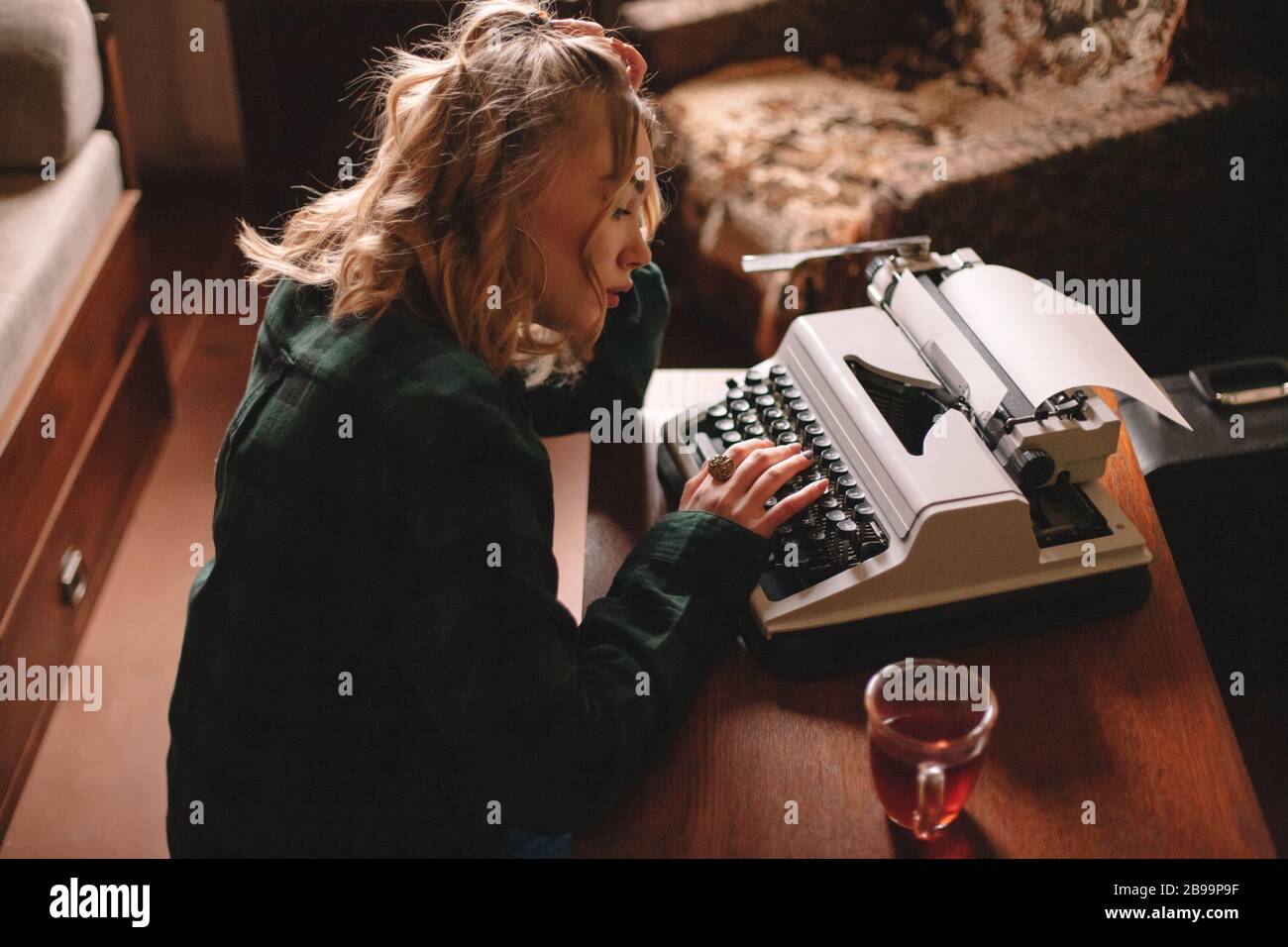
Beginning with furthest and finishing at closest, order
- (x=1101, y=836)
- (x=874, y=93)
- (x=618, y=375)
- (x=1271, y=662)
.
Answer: (x=874, y=93) < (x=1271, y=662) < (x=618, y=375) < (x=1101, y=836)

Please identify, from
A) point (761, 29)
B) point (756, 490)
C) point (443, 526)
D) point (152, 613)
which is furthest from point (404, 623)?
point (761, 29)

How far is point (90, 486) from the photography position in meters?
2.10

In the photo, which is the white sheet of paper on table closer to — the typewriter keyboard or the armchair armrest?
the typewriter keyboard

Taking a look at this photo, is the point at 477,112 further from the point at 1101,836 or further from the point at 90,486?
the point at 90,486

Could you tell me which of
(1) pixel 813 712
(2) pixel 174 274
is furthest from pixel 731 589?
(2) pixel 174 274

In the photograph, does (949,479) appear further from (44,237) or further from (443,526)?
(44,237)

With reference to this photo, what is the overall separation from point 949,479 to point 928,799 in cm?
29

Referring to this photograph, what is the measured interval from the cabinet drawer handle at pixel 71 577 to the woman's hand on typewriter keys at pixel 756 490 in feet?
4.20

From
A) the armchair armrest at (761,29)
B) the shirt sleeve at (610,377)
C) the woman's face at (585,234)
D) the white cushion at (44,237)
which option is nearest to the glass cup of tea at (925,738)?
the woman's face at (585,234)

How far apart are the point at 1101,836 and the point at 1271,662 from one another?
44.7 inches

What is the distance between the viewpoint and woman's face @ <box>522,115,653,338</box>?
0.99m

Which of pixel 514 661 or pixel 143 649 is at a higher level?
pixel 514 661

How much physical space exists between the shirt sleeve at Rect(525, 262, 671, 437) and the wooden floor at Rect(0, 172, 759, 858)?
2.99 feet

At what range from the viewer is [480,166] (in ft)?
3.12
